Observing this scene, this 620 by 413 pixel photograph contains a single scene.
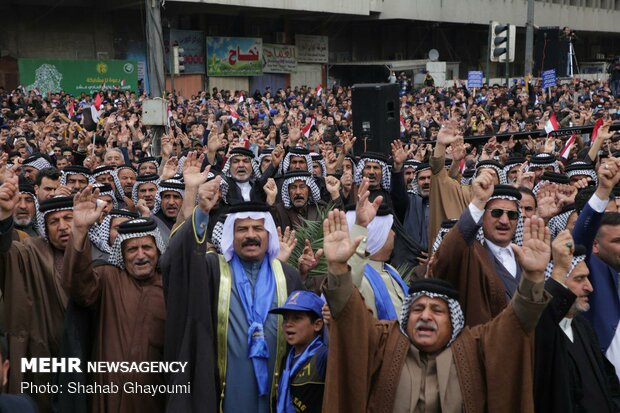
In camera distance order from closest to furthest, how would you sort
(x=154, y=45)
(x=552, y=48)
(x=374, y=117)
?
(x=374, y=117) < (x=154, y=45) < (x=552, y=48)

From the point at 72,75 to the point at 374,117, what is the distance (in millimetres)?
17300

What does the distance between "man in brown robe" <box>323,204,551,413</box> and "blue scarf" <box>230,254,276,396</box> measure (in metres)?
1.00

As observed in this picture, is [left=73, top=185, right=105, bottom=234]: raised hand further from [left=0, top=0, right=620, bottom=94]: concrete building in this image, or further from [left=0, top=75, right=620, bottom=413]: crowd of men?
[left=0, top=0, right=620, bottom=94]: concrete building

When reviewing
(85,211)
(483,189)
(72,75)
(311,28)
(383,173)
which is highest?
(311,28)

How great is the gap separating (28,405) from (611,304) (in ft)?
10.4

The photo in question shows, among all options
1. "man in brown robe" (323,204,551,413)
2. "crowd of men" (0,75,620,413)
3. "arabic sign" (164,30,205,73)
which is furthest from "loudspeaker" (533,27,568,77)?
"man in brown robe" (323,204,551,413)

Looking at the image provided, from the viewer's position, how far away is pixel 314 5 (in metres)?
32.2

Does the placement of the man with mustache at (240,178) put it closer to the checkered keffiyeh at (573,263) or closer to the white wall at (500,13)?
the checkered keffiyeh at (573,263)

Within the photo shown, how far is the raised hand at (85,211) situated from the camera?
420cm

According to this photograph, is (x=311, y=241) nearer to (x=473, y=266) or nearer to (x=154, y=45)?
(x=473, y=266)

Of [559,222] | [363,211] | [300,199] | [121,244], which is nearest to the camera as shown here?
[363,211]

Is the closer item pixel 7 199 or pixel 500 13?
pixel 7 199

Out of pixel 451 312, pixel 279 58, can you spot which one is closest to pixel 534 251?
pixel 451 312

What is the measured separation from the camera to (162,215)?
6945 mm
